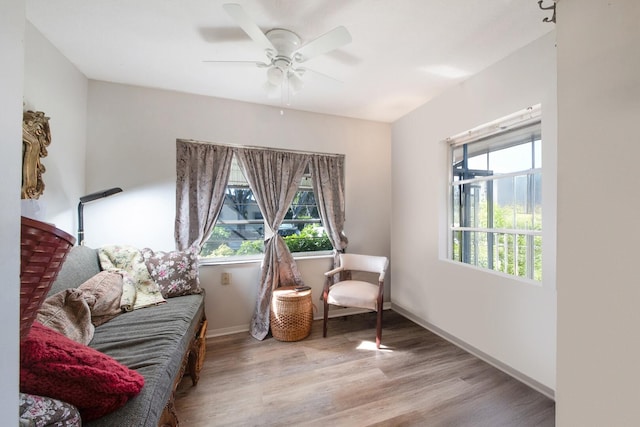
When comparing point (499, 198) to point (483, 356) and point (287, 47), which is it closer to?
point (483, 356)

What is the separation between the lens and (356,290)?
2455 mm

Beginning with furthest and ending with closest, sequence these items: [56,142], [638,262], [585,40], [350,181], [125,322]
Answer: [350,181]
[56,142]
[125,322]
[585,40]
[638,262]

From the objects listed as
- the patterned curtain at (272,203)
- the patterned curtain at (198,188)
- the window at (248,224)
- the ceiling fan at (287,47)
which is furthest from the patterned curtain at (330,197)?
the ceiling fan at (287,47)

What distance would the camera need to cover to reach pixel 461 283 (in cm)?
224

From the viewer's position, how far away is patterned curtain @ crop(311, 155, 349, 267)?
9.60ft

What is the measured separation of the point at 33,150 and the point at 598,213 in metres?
2.77

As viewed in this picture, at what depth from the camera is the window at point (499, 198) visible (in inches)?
71.1

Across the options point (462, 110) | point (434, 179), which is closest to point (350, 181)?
point (434, 179)

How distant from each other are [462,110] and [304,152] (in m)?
1.64

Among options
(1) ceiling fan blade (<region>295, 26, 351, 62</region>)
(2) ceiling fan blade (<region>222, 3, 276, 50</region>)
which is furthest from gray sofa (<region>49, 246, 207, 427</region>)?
(1) ceiling fan blade (<region>295, 26, 351, 62</region>)

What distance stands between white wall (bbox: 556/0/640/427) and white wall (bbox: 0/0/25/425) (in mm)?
1459

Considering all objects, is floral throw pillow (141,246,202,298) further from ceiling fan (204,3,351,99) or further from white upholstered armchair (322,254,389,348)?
ceiling fan (204,3,351,99)

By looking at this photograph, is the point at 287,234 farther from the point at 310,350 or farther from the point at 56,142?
the point at 56,142

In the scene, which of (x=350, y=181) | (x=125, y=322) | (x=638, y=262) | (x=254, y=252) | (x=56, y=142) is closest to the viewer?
(x=638, y=262)
